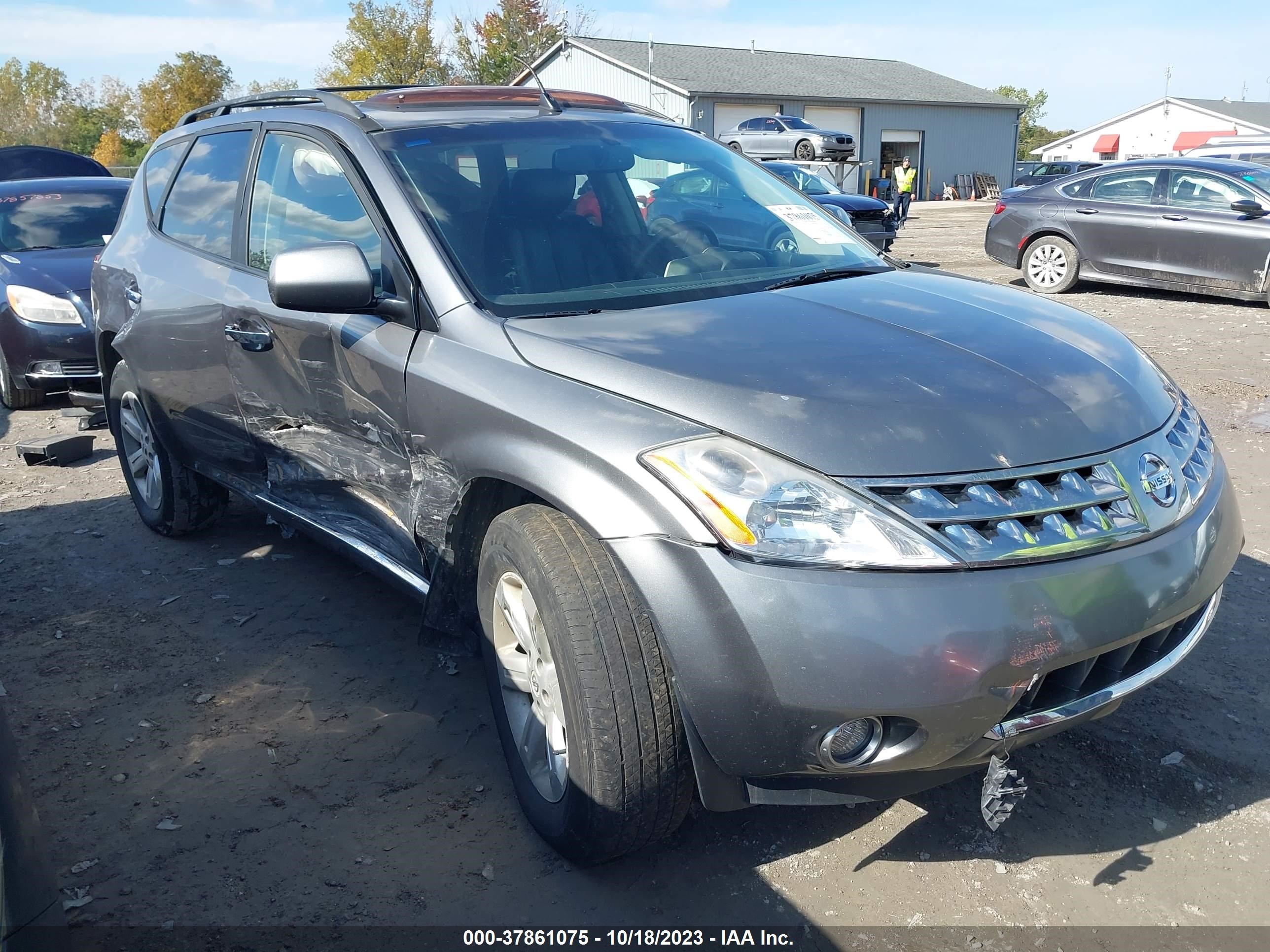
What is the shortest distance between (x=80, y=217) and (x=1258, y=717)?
30.1 ft

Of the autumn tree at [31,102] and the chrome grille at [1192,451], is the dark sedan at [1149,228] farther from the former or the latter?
the autumn tree at [31,102]

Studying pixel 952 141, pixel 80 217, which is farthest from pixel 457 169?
pixel 952 141

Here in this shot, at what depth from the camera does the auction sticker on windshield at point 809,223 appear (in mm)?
3686

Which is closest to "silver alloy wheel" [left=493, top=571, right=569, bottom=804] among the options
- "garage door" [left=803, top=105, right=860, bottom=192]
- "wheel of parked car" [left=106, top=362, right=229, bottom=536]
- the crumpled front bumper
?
the crumpled front bumper

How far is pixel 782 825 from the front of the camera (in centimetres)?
283

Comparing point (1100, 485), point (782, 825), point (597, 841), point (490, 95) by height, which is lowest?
point (782, 825)

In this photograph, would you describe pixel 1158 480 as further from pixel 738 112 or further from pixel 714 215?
pixel 738 112

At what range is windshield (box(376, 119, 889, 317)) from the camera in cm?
302

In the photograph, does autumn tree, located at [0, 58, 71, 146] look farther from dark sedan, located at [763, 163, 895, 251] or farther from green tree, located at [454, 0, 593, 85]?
dark sedan, located at [763, 163, 895, 251]

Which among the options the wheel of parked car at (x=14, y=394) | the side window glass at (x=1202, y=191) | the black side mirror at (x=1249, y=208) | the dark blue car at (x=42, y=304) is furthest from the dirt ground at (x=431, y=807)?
the side window glass at (x=1202, y=191)

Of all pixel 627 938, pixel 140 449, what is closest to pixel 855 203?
pixel 140 449

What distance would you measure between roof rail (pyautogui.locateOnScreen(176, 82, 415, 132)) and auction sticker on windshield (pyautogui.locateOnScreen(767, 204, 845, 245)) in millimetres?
1379

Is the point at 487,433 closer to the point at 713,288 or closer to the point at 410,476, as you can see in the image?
the point at 410,476

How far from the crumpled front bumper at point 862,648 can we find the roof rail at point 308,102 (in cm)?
200
